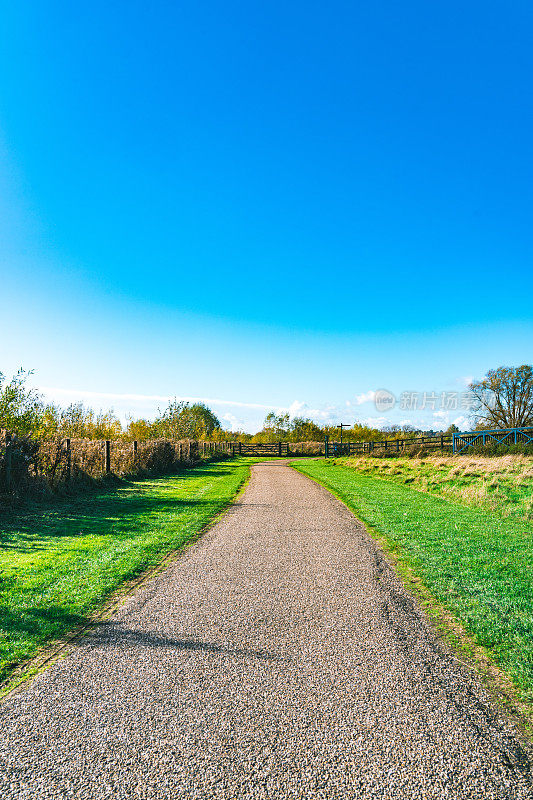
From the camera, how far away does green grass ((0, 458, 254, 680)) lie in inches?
179

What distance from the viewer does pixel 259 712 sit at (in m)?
3.01

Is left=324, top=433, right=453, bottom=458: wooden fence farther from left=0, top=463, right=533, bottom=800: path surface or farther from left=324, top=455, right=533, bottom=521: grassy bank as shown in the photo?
left=0, top=463, right=533, bottom=800: path surface

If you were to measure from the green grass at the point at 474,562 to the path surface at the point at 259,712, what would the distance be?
53cm

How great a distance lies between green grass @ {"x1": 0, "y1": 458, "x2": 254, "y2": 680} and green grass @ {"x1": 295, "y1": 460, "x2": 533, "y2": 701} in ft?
12.5

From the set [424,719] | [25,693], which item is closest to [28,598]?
[25,693]

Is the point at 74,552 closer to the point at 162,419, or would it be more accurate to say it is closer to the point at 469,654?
the point at 469,654

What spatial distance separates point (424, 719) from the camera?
294 centimetres

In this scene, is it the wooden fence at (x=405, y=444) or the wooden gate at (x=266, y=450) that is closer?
the wooden fence at (x=405, y=444)

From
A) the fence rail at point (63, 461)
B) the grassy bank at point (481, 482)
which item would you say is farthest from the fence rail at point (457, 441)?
the fence rail at point (63, 461)

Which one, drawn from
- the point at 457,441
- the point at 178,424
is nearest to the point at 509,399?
the point at 457,441

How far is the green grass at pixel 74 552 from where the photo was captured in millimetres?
4547

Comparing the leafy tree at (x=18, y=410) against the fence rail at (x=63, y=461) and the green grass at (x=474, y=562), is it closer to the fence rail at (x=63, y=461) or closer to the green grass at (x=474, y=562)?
the fence rail at (x=63, y=461)

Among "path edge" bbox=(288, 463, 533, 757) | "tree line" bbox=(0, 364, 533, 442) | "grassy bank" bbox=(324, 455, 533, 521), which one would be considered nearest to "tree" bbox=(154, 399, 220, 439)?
"tree line" bbox=(0, 364, 533, 442)

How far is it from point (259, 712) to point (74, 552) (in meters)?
5.22
